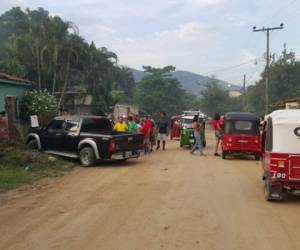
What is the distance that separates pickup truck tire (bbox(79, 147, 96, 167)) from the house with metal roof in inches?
290

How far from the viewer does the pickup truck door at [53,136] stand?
1971cm

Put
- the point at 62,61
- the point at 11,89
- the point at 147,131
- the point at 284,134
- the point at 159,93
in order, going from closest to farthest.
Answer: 1. the point at 284,134
2. the point at 147,131
3. the point at 11,89
4. the point at 62,61
5. the point at 159,93

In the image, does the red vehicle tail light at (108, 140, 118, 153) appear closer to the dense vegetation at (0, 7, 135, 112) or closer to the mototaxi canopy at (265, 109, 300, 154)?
the mototaxi canopy at (265, 109, 300, 154)

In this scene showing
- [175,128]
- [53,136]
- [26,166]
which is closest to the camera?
[26,166]

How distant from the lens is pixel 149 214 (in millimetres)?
9820

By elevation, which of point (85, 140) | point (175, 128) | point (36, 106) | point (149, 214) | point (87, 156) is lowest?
point (149, 214)

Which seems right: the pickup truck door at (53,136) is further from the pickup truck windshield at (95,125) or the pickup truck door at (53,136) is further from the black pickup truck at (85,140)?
the pickup truck windshield at (95,125)

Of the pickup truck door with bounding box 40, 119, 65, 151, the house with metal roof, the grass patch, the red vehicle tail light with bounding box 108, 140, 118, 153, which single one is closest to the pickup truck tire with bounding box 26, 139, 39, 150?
the pickup truck door with bounding box 40, 119, 65, 151

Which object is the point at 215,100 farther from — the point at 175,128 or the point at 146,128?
the point at 146,128

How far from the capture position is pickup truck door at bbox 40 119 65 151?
19.7 m

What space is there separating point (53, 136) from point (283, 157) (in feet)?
35.9

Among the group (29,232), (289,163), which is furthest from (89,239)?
(289,163)

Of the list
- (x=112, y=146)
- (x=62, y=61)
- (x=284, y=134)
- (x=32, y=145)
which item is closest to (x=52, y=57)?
(x=62, y=61)

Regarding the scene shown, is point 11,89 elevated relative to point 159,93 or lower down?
lower down
